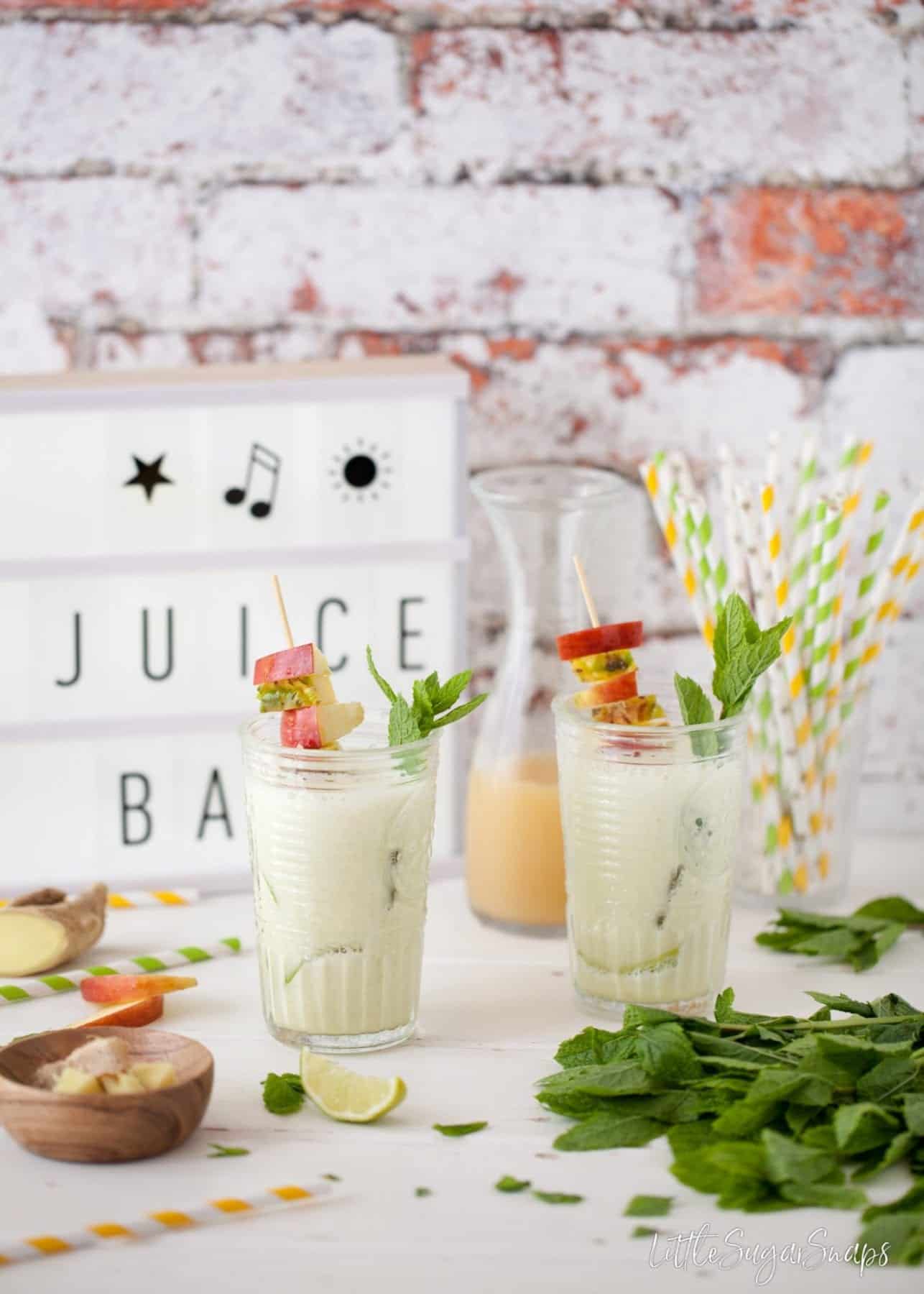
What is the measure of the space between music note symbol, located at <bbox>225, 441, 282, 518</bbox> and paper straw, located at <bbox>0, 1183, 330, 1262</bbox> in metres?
0.62

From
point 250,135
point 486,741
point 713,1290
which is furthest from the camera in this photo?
point 250,135

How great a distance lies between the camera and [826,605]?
1244 mm

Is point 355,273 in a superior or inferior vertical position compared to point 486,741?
superior

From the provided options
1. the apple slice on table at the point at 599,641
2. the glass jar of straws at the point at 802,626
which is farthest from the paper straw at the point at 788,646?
the apple slice on table at the point at 599,641

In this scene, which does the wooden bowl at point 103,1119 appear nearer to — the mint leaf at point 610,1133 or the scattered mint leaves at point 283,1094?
the scattered mint leaves at point 283,1094

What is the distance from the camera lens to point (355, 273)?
1.41 m

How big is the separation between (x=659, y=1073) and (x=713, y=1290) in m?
0.15

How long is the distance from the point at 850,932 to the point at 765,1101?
360mm

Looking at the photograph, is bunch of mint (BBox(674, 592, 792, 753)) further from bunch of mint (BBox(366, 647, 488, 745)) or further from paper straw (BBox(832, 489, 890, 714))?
paper straw (BBox(832, 489, 890, 714))

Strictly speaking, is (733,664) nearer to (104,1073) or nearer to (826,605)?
(826,605)

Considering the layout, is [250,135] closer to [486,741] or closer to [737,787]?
[486,741]

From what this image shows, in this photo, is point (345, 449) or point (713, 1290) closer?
point (713, 1290)

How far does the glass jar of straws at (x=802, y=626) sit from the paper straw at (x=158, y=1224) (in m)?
0.59

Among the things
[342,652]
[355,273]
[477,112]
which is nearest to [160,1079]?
[342,652]
